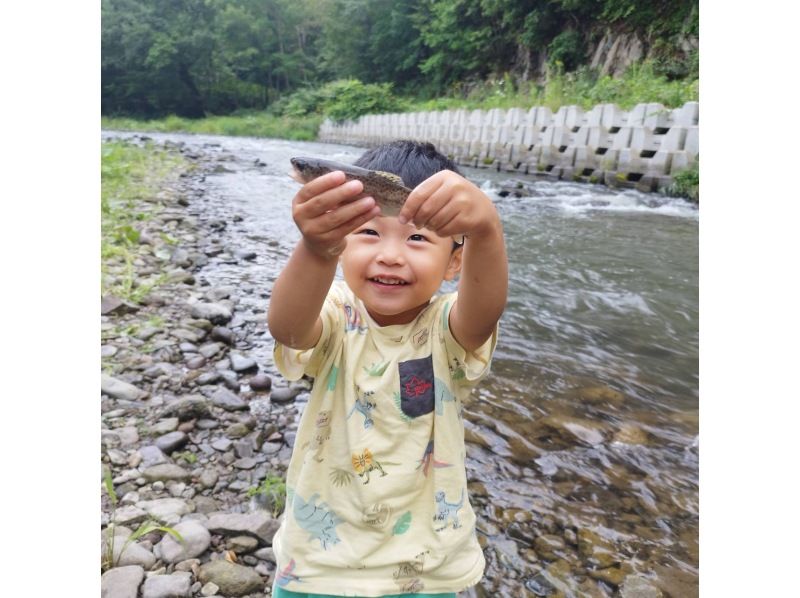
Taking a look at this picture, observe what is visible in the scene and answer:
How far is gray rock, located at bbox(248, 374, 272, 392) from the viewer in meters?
3.43

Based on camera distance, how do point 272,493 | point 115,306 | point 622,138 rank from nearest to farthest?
point 272,493, point 115,306, point 622,138

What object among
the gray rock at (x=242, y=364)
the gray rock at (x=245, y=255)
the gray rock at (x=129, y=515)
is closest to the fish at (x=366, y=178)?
the gray rock at (x=129, y=515)

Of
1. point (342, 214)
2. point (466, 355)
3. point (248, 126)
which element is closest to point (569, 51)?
point (248, 126)

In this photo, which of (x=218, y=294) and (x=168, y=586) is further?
(x=218, y=294)

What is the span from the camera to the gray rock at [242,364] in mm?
3635

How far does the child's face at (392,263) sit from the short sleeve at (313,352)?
12 cm

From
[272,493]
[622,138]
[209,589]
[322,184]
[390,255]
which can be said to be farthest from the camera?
[622,138]

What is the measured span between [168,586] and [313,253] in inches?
54.1

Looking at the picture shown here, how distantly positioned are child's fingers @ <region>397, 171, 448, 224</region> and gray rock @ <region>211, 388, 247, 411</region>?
2.32m

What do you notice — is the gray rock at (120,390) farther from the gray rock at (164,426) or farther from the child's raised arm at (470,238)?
the child's raised arm at (470,238)

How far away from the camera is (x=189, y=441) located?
2801 mm

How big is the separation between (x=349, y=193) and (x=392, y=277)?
0.44 m

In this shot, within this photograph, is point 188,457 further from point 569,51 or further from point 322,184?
point 569,51

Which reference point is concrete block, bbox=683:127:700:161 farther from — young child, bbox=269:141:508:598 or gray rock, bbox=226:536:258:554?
gray rock, bbox=226:536:258:554
